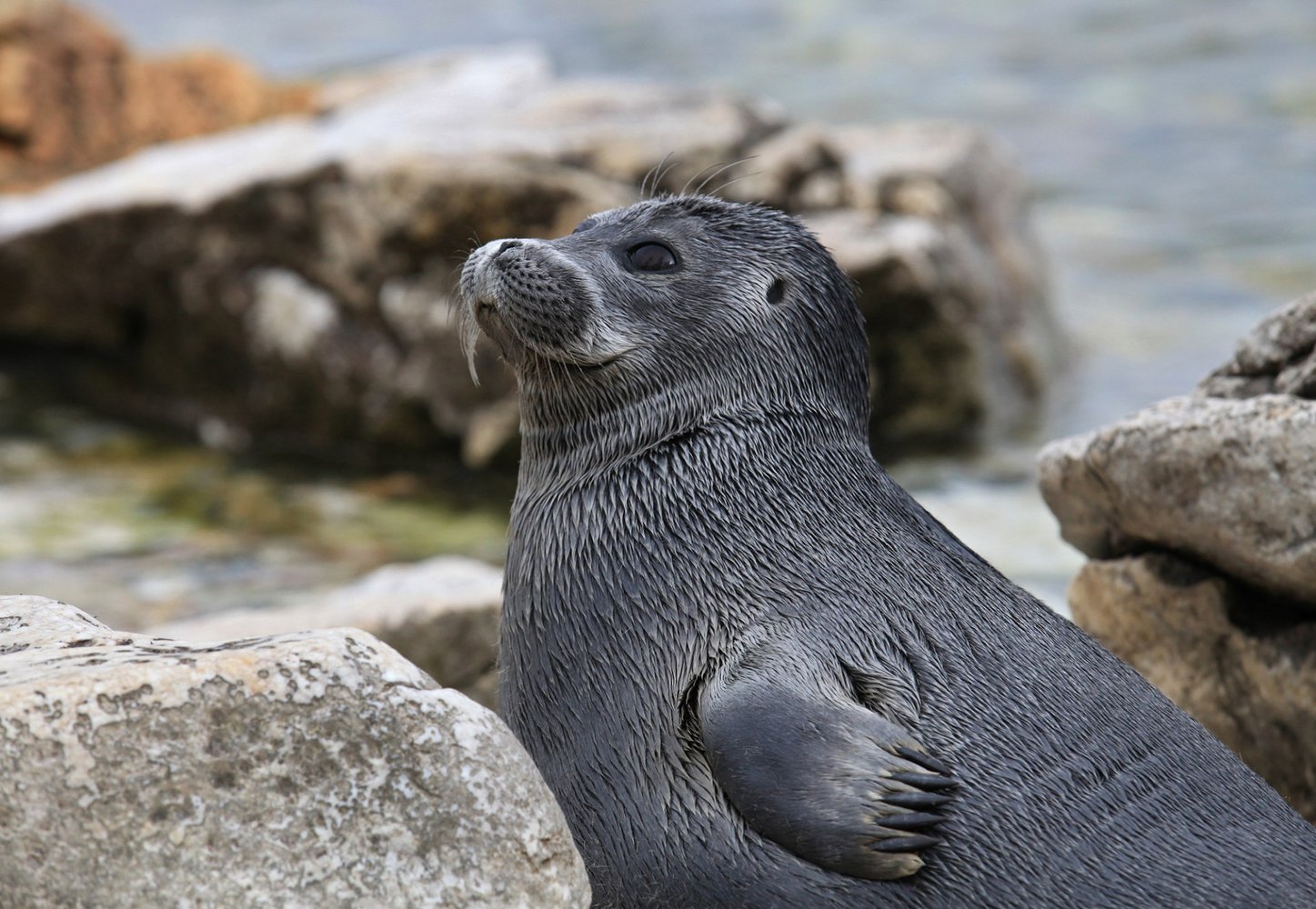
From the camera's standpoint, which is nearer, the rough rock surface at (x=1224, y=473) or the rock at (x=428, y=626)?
the rough rock surface at (x=1224, y=473)

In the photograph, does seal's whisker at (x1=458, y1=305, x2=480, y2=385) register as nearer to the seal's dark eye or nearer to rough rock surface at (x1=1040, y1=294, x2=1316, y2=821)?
the seal's dark eye

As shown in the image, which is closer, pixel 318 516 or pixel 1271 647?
pixel 1271 647

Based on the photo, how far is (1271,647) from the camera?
4793mm

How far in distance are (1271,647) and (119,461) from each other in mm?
8209

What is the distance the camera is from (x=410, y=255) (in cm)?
1027

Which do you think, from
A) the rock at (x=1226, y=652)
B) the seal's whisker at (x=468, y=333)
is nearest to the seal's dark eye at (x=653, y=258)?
the seal's whisker at (x=468, y=333)

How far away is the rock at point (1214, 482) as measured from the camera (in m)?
4.39

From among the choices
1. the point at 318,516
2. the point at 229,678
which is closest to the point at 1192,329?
the point at 318,516

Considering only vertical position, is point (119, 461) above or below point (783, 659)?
below

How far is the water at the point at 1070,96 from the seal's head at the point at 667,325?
5.38 metres

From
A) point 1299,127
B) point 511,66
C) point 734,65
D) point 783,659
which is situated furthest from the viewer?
point 734,65

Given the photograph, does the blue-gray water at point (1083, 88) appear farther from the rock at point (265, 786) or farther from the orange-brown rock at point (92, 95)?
the rock at point (265, 786)

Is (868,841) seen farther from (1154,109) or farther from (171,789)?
(1154,109)

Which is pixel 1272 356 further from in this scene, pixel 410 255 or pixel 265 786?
pixel 410 255
